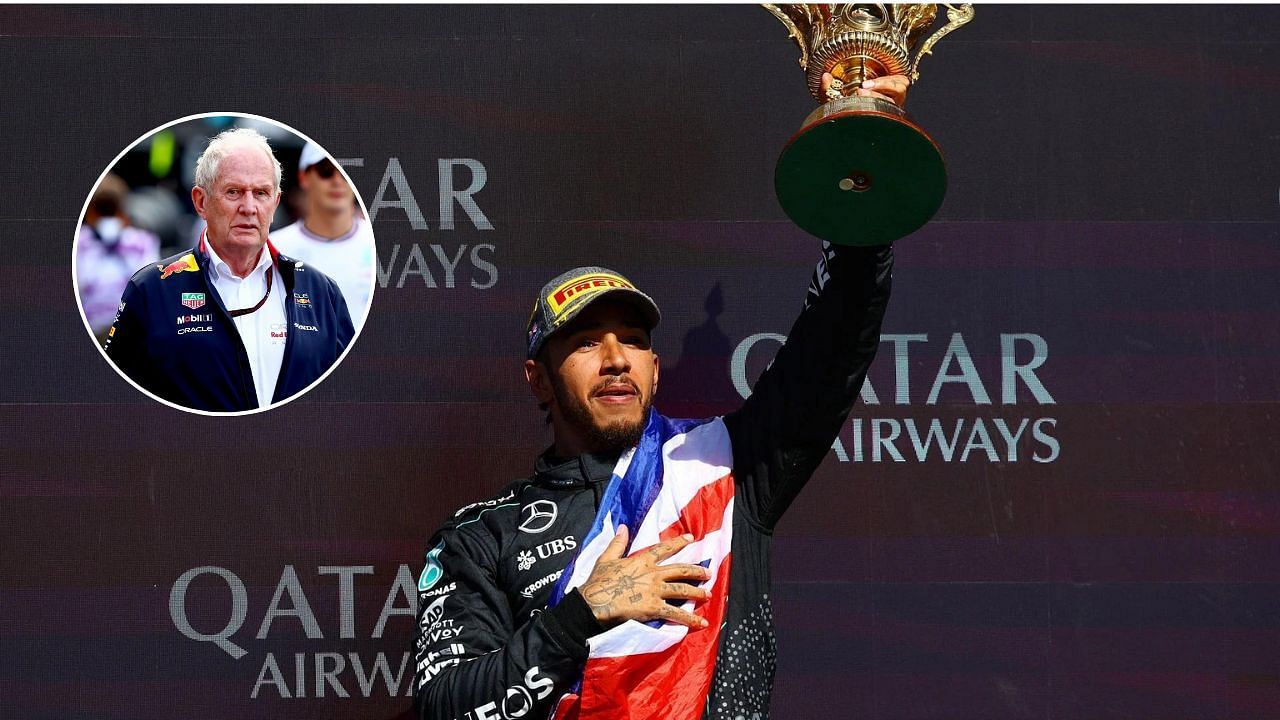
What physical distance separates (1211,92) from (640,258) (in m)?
1.37

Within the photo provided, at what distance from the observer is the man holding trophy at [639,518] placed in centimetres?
279

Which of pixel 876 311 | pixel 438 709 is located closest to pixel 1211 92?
pixel 876 311

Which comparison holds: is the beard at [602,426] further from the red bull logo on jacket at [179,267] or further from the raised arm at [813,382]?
the red bull logo on jacket at [179,267]

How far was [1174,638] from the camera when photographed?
3602mm

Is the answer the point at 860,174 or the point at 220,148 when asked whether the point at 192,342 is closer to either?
the point at 220,148

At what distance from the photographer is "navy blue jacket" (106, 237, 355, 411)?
361 centimetres

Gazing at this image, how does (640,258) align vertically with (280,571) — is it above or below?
above

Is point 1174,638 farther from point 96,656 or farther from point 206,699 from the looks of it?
point 96,656

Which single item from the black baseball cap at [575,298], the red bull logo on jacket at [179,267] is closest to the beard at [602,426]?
the black baseball cap at [575,298]

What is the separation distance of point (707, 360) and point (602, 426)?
2.13 ft

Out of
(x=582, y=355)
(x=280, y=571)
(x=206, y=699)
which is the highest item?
(x=582, y=355)

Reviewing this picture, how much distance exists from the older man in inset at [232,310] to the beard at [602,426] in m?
0.76

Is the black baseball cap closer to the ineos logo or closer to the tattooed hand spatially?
the ineos logo

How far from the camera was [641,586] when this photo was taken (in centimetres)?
279
